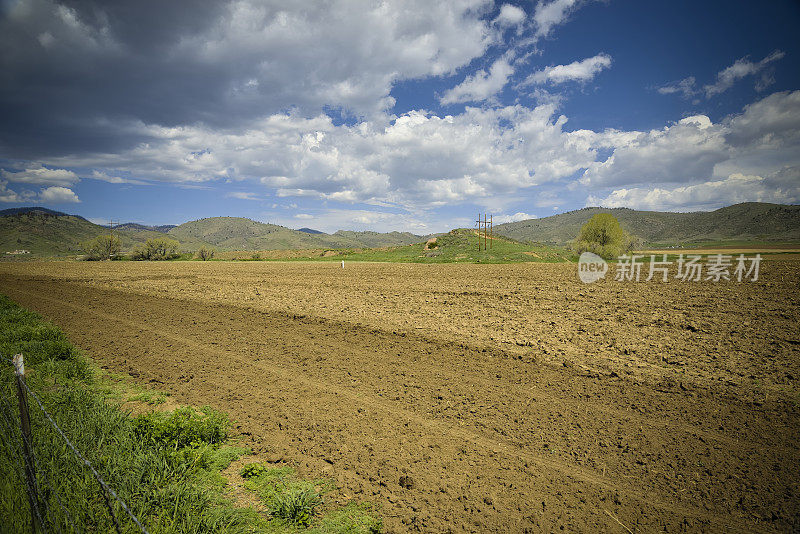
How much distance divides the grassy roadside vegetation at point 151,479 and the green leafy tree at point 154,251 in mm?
82093

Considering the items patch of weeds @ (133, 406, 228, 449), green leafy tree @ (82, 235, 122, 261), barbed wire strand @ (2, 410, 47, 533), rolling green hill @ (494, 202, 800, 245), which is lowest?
patch of weeds @ (133, 406, 228, 449)

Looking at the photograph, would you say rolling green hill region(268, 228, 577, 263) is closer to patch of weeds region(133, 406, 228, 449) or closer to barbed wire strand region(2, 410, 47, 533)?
patch of weeds region(133, 406, 228, 449)

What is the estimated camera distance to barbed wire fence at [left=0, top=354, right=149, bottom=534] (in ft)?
10.4

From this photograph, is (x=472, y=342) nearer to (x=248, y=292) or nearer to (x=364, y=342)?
(x=364, y=342)

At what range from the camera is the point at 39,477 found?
3.92m

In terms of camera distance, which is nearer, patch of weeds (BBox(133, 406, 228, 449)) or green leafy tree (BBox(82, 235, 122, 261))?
patch of weeds (BBox(133, 406, 228, 449))

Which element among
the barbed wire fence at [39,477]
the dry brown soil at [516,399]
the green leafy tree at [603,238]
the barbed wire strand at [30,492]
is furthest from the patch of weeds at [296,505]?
the green leafy tree at [603,238]

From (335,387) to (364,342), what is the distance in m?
3.04

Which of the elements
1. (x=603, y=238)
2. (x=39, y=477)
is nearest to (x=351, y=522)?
(x=39, y=477)

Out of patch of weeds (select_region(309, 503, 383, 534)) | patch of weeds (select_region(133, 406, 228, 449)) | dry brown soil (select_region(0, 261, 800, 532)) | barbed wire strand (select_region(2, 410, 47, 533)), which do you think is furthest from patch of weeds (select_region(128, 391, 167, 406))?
patch of weeds (select_region(309, 503, 383, 534))

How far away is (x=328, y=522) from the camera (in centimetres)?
389

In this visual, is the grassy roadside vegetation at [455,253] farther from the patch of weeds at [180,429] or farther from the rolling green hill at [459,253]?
the patch of weeds at [180,429]

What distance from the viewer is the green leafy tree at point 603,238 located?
2193 inches

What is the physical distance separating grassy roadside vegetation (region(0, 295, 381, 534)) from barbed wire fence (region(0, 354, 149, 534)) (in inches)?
0.7
